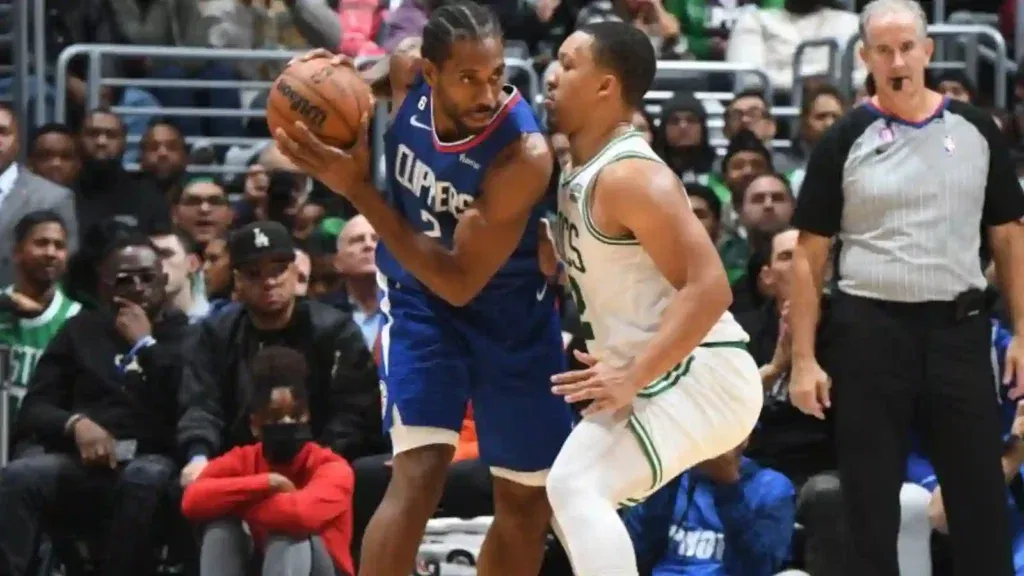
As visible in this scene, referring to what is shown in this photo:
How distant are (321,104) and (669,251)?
93cm

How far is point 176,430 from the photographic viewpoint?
6.96 metres

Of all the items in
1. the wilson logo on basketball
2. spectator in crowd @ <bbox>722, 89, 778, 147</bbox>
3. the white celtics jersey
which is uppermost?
the wilson logo on basketball

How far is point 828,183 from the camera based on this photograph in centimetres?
542

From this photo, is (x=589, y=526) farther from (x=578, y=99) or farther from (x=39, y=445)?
(x=39, y=445)

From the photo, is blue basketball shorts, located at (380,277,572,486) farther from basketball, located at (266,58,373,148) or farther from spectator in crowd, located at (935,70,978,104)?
spectator in crowd, located at (935,70,978,104)

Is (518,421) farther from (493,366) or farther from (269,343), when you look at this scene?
(269,343)

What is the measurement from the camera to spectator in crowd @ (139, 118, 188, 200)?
30.1 ft

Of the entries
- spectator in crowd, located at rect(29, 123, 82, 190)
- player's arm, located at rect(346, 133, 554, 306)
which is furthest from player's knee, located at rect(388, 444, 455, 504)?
spectator in crowd, located at rect(29, 123, 82, 190)

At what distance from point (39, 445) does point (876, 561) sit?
321 cm

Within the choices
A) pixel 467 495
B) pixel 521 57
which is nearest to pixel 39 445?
pixel 467 495

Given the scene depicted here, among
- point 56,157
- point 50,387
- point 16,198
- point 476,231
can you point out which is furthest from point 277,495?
point 56,157

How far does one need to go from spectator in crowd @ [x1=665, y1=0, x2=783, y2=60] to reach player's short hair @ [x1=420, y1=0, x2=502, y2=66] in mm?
5808

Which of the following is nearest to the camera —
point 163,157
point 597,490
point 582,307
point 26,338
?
point 597,490

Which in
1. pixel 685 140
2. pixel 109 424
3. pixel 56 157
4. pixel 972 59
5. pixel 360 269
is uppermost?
pixel 972 59
